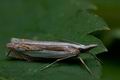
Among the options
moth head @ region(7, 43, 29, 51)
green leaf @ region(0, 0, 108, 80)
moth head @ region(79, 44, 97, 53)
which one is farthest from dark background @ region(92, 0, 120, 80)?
moth head @ region(7, 43, 29, 51)

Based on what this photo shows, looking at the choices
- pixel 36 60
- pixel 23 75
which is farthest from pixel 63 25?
pixel 23 75

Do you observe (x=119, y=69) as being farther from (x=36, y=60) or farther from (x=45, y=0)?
(x=36, y=60)

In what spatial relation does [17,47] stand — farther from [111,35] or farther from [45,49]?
[111,35]

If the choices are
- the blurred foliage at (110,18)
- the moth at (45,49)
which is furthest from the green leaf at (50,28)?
the blurred foliage at (110,18)

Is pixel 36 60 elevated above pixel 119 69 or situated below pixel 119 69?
above

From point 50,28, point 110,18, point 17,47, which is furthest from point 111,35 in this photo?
point 17,47

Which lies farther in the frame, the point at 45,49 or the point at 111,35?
the point at 111,35

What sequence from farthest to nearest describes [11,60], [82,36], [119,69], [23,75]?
[119,69] → [82,36] → [11,60] → [23,75]
